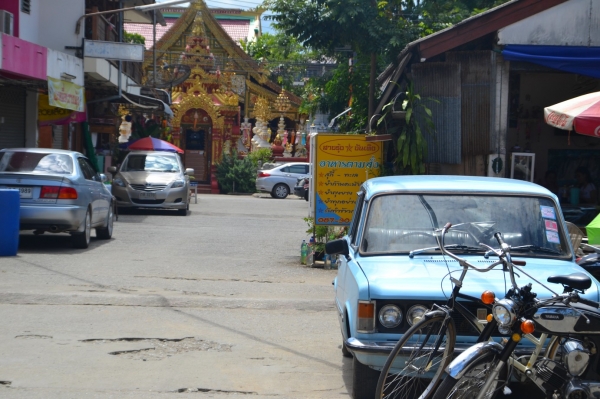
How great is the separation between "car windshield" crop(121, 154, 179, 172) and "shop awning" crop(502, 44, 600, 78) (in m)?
12.8

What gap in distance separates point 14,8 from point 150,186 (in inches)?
220

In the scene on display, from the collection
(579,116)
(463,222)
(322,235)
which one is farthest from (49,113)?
(463,222)

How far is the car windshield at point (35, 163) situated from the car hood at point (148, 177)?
26.5 feet

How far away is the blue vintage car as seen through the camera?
17.3ft

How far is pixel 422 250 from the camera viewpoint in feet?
19.6

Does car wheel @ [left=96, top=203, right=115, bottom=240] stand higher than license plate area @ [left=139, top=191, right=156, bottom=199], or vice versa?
license plate area @ [left=139, top=191, right=156, bottom=199]

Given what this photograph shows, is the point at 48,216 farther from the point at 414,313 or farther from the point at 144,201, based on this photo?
the point at 414,313

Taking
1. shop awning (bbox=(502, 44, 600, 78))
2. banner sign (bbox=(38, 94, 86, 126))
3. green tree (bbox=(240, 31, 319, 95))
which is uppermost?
green tree (bbox=(240, 31, 319, 95))

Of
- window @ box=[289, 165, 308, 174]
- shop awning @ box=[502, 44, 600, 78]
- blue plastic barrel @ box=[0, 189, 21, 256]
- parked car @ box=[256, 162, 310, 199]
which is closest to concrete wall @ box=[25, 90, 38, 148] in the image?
blue plastic barrel @ box=[0, 189, 21, 256]

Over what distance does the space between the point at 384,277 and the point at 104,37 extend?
71.0ft

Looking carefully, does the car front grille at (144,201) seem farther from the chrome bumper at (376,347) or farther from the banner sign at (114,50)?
the chrome bumper at (376,347)

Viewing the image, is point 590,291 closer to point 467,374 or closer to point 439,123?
point 467,374

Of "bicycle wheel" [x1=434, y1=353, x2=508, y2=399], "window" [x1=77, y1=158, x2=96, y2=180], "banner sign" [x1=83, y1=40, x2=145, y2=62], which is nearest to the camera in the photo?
"bicycle wheel" [x1=434, y1=353, x2=508, y2=399]

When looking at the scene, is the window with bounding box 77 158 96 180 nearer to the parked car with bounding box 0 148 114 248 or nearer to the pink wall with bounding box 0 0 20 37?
the parked car with bounding box 0 148 114 248
